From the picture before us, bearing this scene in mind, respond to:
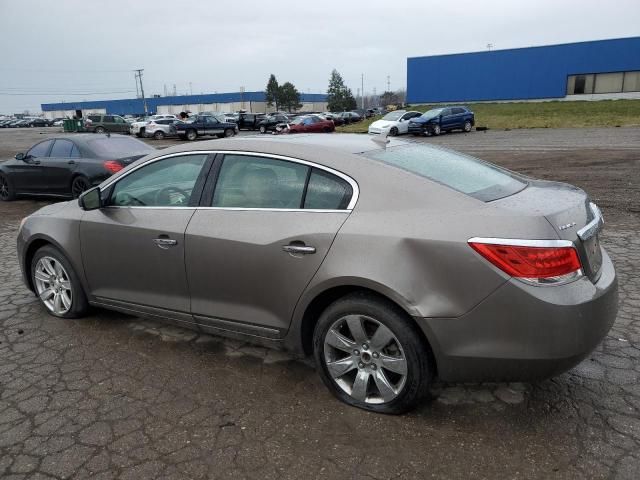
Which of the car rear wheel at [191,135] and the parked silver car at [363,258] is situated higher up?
the parked silver car at [363,258]

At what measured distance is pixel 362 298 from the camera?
9.70 ft

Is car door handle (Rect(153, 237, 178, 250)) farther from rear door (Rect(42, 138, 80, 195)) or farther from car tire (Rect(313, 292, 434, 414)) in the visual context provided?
rear door (Rect(42, 138, 80, 195))

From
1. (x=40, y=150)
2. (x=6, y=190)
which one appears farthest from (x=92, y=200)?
(x=6, y=190)

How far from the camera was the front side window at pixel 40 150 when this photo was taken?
10727 mm

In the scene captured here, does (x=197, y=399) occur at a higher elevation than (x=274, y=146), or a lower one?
lower

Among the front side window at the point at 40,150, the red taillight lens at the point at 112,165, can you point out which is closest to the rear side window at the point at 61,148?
the front side window at the point at 40,150

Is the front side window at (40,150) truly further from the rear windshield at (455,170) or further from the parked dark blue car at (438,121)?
the parked dark blue car at (438,121)

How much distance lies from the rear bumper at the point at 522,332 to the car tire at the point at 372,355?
127 mm

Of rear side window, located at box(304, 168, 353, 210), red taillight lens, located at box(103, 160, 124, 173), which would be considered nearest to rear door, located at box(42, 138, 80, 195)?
red taillight lens, located at box(103, 160, 124, 173)

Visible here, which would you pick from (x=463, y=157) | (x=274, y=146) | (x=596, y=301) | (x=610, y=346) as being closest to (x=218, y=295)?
(x=274, y=146)

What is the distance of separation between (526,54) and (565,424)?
58129 mm

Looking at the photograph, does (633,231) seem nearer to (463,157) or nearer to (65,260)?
(463,157)

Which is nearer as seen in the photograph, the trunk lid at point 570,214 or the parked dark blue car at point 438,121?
the trunk lid at point 570,214

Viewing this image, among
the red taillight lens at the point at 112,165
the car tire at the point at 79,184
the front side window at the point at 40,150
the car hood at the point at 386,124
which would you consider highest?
the front side window at the point at 40,150
